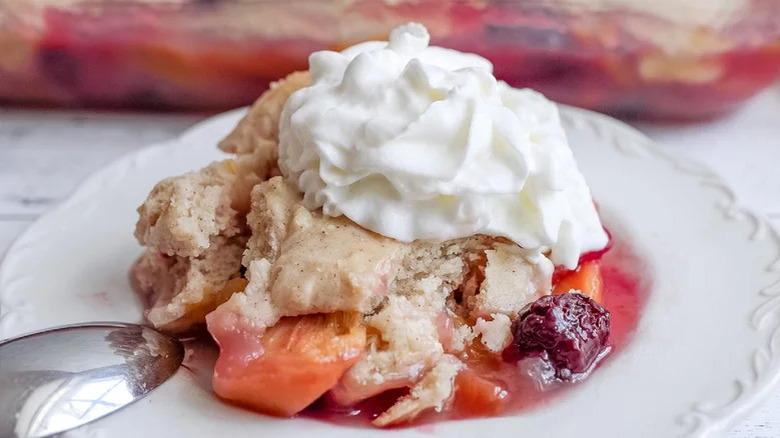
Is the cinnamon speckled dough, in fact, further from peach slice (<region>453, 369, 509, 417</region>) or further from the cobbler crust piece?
peach slice (<region>453, 369, 509, 417</region>)

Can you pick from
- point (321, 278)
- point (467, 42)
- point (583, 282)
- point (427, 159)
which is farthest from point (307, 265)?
point (467, 42)

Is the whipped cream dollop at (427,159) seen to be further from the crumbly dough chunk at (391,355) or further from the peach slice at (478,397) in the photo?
the peach slice at (478,397)

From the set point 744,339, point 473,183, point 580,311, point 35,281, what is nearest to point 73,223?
point 35,281

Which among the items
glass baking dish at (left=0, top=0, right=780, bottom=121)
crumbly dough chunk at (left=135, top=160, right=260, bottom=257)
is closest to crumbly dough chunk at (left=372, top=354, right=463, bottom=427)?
crumbly dough chunk at (left=135, top=160, right=260, bottom=257)

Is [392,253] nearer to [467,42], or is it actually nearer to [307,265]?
[307,265]

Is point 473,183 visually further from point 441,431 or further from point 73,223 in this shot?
point 73,223

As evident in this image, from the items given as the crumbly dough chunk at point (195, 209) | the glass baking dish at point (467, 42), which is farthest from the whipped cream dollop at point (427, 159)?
the glass baking dish at point (467, 42)

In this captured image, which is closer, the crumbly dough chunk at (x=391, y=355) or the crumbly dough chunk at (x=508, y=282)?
the crumbly dough chunk at (x=391, y=355)
